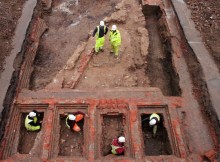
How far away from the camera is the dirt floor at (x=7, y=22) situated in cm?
743

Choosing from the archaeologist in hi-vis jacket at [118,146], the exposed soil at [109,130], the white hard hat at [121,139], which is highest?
the exposed soil at [109,130]

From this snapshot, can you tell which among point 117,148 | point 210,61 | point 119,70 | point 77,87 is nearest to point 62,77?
point 77,87

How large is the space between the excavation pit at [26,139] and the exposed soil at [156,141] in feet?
8.77

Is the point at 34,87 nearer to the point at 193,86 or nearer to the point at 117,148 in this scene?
the point at 117,148

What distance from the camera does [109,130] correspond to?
6.33 meters

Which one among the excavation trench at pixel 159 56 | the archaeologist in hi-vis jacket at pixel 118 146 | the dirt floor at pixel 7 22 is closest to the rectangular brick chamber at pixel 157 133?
the archaeologist in hi-vis jacket at pixel 118 146

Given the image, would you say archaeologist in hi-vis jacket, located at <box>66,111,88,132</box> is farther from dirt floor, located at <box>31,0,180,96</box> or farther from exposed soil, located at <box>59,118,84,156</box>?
dirt floor, located at <box>31,0,180,96</box>

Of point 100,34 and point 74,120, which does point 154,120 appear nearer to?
point 74,120

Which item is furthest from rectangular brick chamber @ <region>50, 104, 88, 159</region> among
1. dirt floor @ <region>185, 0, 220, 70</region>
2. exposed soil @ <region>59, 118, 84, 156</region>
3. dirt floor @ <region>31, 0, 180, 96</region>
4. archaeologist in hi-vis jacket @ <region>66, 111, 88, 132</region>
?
dirt floor @ <region>185, 0, 220, 70</region>

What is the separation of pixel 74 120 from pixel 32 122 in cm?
102

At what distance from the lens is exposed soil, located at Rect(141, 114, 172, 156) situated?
20.2 ft

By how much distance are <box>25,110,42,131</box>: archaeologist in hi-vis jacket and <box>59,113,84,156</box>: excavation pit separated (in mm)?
591

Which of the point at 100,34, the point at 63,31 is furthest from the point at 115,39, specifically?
the point at 63,31

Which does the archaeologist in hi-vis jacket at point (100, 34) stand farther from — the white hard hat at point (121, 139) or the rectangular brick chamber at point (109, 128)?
the white hard hat at point (121, 139)
